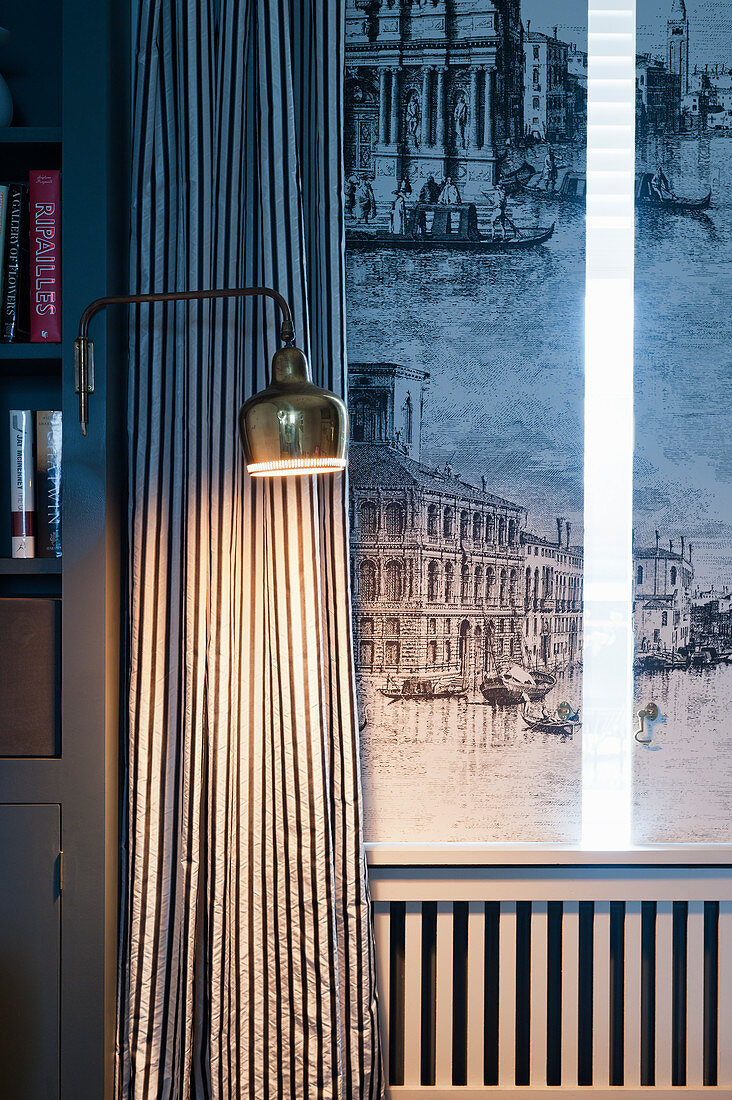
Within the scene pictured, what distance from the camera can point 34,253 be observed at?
4.49 feet

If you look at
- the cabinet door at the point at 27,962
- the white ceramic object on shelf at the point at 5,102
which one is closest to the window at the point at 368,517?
the cabinet door at the point at 27,962

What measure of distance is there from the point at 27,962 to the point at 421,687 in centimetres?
88

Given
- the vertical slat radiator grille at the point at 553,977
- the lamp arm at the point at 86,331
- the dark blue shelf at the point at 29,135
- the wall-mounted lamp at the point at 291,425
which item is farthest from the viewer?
the vertical slat radiator grille at the point at 553,977

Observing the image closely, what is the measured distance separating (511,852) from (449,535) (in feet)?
2.15

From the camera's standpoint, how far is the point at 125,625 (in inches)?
58.2

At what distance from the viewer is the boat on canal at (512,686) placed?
1604 mm

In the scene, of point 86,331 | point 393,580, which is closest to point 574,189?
point 393,580

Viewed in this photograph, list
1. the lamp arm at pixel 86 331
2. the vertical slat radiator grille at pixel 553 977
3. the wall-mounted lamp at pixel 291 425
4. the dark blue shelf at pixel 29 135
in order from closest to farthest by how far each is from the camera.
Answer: the wall-mounted lamp at pixel 291 425
the lamp arm at pixel 86 331
the dark blue shelf at pixel 29 135
the vertical slat radiator grille at pixel 553 977

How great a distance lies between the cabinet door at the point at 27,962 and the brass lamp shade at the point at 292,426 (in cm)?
78

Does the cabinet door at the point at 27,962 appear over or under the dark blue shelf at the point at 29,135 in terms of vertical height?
under

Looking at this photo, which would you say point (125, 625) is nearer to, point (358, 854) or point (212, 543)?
point (212, 543)

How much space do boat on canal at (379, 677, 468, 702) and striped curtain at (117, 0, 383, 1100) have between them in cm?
16

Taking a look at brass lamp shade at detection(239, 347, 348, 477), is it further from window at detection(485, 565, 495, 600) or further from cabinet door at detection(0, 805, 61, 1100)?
cabinet door at detection(0, 805, 61, 1100)

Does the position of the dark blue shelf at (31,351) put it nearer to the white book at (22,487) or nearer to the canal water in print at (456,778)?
the white book at (22,487)
